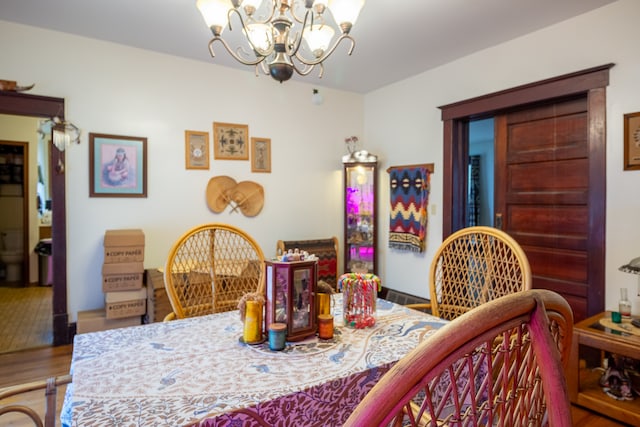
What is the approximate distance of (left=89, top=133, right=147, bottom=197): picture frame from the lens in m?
3.18

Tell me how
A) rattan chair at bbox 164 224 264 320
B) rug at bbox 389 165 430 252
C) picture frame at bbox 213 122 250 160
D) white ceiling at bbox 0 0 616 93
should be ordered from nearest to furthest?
rattan chair at bbox 164 224 264 320
white ceiling at bbox 0 0 616 93
picture frame at bbox 213 122 250 160
rug at bbox 389 165 430 252

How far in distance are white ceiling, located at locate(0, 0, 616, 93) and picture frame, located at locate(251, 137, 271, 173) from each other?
852 mm

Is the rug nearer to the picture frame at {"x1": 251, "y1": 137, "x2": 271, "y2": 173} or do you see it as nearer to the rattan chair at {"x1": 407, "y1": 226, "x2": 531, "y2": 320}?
the picture frame at {"x1": 251, "y1": 137, "x2": 271, "y2": 173}

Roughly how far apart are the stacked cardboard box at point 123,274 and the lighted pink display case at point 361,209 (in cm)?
224

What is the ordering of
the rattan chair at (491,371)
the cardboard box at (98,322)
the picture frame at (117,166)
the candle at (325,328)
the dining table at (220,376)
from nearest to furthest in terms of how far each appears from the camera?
the rattan chair at (491,371) → the dining table at (220,376) → the candle at (325,328) → the cardboard box at (98,322) → the picture frame at (117,166)

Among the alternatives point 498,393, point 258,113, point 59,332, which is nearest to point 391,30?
point 258,113

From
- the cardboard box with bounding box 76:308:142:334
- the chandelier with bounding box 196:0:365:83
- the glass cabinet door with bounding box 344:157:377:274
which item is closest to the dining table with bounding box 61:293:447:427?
the chandelier with bounding box 196:0:365:83

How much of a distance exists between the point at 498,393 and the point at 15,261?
22.3 ft

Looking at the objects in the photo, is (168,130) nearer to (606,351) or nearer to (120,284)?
(120,284)

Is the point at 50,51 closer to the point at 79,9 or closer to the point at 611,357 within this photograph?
the point at 79,9

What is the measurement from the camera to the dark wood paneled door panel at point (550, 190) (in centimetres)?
278

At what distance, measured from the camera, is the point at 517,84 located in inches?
121

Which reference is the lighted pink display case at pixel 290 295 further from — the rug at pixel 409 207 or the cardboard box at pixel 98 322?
the rug at pixel 409 207

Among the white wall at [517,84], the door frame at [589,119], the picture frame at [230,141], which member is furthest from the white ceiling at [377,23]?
the picture frame at [230,141]
